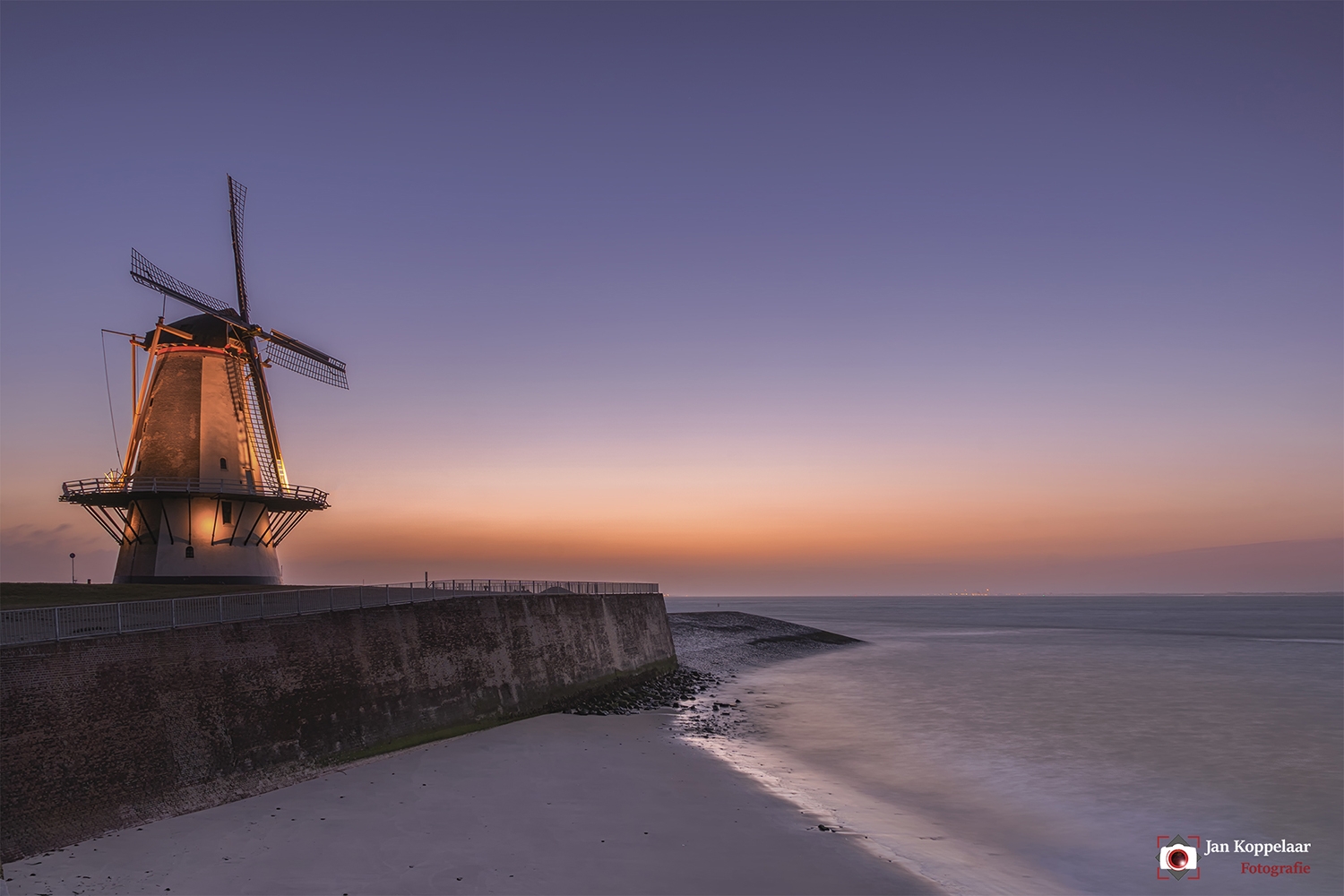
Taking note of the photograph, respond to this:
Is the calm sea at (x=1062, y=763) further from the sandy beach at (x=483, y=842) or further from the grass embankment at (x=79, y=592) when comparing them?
the grass embankment at (x=79, y=592)

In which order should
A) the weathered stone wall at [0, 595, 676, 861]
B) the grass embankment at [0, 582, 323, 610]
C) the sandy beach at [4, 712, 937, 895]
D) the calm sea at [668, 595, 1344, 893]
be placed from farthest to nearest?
the grass embankment at [0, 582, 323, 610] < the calm sea at [668, 595, 1344, 893] < the weathered stone wall at [0, 595, 676, 861] < the sandy beach at [4, 712, 937, 895]

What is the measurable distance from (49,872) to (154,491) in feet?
67.4

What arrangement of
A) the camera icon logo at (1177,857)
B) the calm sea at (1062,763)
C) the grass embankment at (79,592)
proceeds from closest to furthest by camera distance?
the camera icon logo at (1177,857), the calm sea at (1062,763), the grass embankment at (79,592)

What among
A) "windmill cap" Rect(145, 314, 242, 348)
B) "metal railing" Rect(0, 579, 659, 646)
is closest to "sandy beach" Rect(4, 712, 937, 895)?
"metal railing" Rect(0, 579, 659, 646)

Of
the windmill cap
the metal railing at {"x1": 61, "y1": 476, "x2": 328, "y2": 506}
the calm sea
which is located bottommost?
the calm sea

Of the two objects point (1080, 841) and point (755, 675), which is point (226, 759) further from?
point (755, 675)

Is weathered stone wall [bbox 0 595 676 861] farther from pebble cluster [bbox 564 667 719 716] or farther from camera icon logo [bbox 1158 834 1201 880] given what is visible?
camera icon logo [bbox 1158 834 1201 880]

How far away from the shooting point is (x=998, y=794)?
22438mm

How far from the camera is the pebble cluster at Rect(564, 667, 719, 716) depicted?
103 feet

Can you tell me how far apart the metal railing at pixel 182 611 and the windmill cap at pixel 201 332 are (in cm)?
1480

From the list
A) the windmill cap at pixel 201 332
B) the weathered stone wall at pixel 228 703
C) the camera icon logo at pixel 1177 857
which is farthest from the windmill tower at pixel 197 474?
the camera icon logo at pixel 1177 857

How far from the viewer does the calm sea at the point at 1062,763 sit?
56.8ft

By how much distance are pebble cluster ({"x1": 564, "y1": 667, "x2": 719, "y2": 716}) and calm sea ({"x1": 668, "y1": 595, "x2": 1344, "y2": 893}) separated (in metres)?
2.92

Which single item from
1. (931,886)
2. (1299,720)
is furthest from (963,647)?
(931,886)
